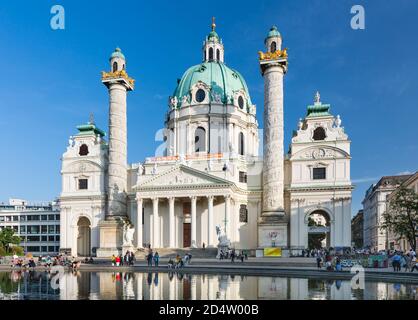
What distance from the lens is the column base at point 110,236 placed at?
2367 inches

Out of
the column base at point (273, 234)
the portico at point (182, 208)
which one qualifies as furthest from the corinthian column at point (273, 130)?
the portico at point (182, 208)

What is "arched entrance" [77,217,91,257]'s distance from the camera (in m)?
71.6

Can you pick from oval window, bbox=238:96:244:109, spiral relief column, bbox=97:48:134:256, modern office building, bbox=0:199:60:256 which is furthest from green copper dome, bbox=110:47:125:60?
modern office building, bbox=0:199:60:256

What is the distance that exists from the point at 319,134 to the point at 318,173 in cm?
539

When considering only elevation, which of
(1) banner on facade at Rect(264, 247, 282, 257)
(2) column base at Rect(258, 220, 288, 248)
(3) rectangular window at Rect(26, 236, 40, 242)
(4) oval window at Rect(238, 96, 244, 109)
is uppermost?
(4) oval window at Rect(238, 96, 244, 109)

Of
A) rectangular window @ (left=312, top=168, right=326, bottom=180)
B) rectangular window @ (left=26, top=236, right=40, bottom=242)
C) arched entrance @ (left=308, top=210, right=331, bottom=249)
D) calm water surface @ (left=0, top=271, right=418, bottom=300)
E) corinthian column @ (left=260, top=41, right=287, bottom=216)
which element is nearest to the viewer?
calm water surface @ (left=0, top=271, right=418, bottom=300)

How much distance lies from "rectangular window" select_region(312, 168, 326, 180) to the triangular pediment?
11610 millimetres

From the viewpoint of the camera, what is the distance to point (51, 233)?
9919cm

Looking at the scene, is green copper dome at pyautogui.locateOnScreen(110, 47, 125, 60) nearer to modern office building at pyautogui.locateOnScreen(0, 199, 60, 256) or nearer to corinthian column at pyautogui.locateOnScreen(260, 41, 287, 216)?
corinthian column at pyautogui.locateOnScreen(260, 41, 287, 216)

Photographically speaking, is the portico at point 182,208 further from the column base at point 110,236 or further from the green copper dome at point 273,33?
the green copper dome at point 273,33

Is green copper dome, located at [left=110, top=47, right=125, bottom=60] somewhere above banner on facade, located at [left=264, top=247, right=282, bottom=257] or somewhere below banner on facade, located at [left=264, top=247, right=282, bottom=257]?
above

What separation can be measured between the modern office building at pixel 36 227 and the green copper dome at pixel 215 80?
42.2 meters
